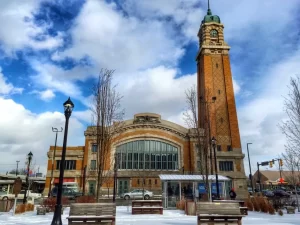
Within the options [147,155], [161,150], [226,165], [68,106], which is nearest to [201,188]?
[68,106]

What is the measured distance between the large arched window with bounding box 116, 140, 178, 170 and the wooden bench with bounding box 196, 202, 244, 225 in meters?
33.0

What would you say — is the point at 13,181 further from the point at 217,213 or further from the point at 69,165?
the point at 217,213

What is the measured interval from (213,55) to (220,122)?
1404cm

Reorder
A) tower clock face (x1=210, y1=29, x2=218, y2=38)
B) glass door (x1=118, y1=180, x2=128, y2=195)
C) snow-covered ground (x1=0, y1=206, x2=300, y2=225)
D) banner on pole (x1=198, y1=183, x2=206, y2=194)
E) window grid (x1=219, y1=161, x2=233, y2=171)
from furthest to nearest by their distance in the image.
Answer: tower clock face (x1=210, y1=29, x2=218, y2=38)
window grid (x1=219, y1=161, x2=233, y2=171)
glass door (x1=118, y1=180, x2=128, y2=195)
banner on pole (x1=198, y1=183, x2=206, y2=194)
snow-covered ground (x1=0, y1=206, x2=300, y2=225)

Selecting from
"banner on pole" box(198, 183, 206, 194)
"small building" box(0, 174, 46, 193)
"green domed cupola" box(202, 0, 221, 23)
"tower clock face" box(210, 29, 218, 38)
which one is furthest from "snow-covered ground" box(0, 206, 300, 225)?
"green domed cupola" box(202, 0, 221, 23)

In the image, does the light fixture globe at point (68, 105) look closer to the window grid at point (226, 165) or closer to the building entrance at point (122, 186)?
the building entrance at point (122, 186)

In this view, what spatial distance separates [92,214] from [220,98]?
138 feet

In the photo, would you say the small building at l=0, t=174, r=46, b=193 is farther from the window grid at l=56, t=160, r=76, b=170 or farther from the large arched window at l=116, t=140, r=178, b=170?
the large arched window at l=116, t=140, r=178, b=170

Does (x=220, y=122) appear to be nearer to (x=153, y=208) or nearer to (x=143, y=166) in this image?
(x=143, y=166)

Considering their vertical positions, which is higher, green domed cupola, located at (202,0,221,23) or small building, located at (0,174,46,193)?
green domed cupola, located at (202,0,221,23)

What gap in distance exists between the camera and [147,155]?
4231 cm

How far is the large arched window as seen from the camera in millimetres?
41781

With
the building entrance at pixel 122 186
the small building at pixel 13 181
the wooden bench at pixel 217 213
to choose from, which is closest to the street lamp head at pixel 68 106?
the wooden bench at pixel 217 213

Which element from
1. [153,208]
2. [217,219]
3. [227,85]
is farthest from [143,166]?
[217,219]
